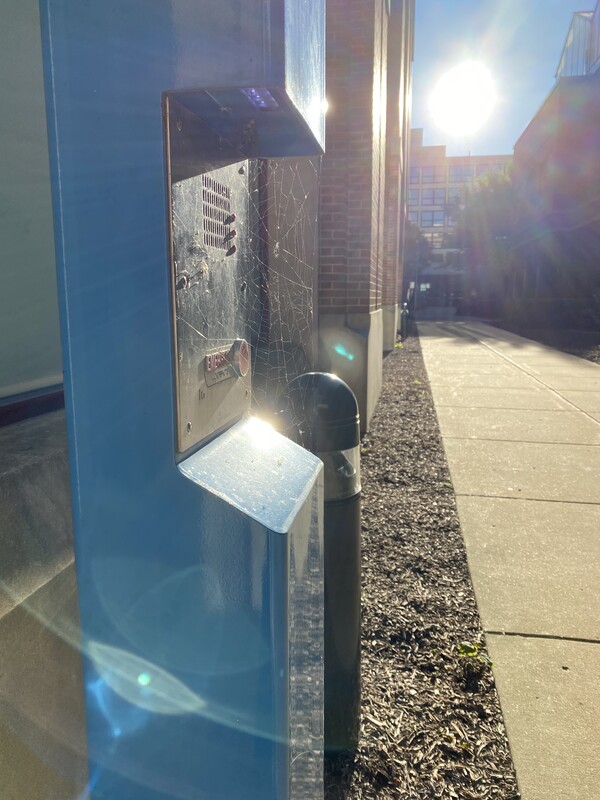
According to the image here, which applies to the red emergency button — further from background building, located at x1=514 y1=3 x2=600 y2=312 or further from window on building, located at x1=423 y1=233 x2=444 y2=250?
window on building, located at x1=423 y1=233 x2=444 y2=250

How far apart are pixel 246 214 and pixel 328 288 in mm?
4847

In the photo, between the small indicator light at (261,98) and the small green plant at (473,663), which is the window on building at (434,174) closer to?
the small green plant at (473,663)

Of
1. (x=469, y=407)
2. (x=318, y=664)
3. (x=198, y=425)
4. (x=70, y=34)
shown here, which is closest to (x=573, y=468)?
(x=469, y=407)

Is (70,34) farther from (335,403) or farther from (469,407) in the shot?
(469,407)

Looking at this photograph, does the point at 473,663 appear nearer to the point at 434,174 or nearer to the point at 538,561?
the point at 538,561

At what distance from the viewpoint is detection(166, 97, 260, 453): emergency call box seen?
3.77 ft

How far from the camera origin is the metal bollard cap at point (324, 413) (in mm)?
1908

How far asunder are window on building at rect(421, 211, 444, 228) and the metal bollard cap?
86015 millimetres

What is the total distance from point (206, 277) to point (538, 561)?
298cm

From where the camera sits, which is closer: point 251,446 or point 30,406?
point 251,446

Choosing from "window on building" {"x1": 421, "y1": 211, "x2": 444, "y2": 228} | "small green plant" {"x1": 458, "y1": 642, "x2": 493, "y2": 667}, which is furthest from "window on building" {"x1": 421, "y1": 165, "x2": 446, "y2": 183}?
"small green plant" {"x1": 458, "y1": 642, "x2": 493, "y2": 667}

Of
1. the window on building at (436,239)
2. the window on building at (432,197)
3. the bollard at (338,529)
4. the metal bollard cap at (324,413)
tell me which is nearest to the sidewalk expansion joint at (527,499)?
the bollard at (338,529)

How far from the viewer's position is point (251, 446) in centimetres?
141

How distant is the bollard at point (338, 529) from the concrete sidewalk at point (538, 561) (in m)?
0.61
